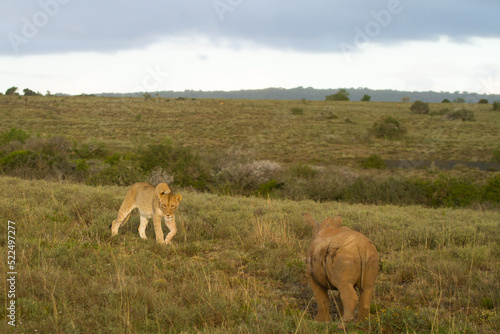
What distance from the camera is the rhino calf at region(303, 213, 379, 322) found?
3717 mm

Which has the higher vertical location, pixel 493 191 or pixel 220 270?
pixel 220 270

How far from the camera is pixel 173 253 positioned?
6340 mm

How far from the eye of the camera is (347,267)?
3.70 meters

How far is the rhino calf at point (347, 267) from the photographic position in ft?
12.2

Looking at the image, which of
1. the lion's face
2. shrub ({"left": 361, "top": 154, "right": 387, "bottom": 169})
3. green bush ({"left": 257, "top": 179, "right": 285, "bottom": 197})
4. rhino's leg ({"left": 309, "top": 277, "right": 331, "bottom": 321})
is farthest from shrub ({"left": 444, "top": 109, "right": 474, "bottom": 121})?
rhino's leg ({"left": 309, "top": 277, "right": 331, "bottom": 321})

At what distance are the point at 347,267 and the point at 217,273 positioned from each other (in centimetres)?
226

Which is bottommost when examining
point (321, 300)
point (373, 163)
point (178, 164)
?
point (373, 163)

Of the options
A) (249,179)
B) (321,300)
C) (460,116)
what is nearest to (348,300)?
(321,300)

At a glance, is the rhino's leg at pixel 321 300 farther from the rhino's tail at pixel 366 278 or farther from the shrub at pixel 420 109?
the shrub at pixel 420 109

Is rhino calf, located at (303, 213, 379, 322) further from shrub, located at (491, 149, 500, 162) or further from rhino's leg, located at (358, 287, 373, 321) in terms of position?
shrub, located at (491, 149, 500, 162)

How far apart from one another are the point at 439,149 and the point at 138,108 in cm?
3842

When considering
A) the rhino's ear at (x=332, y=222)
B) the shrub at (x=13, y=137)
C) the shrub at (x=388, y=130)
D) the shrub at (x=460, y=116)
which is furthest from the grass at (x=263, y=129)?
the rhino's ear at (x=332, y=222)

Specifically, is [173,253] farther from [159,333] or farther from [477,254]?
[477,254]

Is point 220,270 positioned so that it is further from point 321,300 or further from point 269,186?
point 269,186
